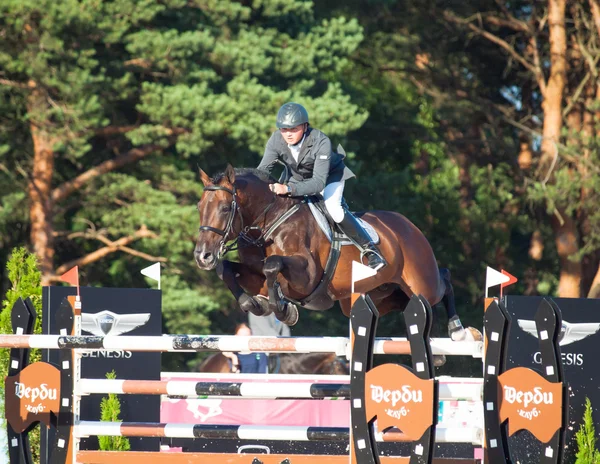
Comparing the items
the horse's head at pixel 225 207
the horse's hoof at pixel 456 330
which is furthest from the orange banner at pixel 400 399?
the horse's hoof at pixel 456 330

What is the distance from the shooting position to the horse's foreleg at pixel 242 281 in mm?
5770

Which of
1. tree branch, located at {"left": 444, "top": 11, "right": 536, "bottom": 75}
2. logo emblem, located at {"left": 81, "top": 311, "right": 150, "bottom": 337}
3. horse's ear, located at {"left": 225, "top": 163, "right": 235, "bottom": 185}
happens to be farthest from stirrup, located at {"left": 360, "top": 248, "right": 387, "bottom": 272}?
tree branch, located at {"left": 444, "top": 11, "right": 536, "bottom": 75}

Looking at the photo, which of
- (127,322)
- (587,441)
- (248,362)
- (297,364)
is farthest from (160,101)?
(587,441)

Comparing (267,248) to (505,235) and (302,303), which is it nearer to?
(302,303)

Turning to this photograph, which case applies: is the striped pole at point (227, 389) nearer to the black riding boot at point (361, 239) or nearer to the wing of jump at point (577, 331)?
the black riding boot at point (361, 239)

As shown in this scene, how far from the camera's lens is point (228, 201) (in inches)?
226

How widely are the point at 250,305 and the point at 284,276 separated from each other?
A: 0.27 meters

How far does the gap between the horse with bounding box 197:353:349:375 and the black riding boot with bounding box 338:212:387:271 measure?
11.8 ft

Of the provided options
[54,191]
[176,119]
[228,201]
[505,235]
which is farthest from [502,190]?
[228,201]

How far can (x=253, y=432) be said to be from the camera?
5.06 meters

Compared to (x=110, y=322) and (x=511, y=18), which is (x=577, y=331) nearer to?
(x=110, y=322)

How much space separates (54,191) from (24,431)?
464 inches

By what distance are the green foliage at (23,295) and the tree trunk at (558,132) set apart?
1241cm

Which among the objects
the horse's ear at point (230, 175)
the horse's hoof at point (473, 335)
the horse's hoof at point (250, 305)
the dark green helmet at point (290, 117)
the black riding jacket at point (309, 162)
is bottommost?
the horse's hoof at point (473, 335)
